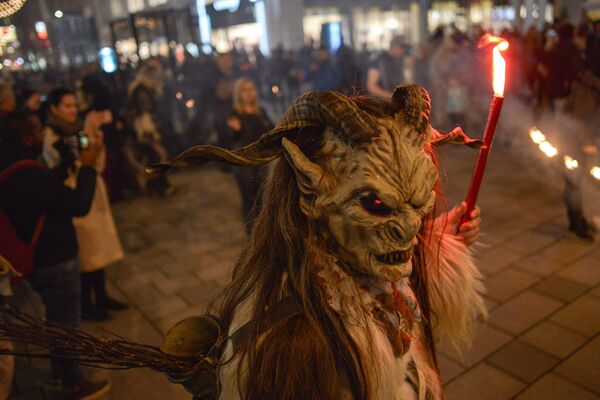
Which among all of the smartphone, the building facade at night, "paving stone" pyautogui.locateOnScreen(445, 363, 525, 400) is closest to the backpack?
the smartphone

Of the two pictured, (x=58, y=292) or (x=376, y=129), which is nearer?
(x=376, y=129)

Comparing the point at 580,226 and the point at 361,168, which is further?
the point at 580,226

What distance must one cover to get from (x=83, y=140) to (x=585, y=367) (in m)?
3.68

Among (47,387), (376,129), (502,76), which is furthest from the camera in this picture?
(47,387)

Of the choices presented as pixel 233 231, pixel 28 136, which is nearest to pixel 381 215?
pixel 28 136

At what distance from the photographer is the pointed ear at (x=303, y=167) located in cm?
133

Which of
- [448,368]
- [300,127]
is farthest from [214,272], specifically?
[300,127]

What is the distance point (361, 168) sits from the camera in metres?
1.30

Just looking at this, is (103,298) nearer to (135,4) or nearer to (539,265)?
(539,265)

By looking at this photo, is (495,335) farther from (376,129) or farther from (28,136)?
(28,136)

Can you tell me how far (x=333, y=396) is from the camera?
131cm

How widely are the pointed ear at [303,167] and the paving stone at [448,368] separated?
8.33 ft

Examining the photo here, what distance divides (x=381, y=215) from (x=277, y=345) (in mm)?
426

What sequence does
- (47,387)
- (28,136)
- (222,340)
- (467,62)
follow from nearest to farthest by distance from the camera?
(222,340) → (28,136) → (47,387) → (467,62)
